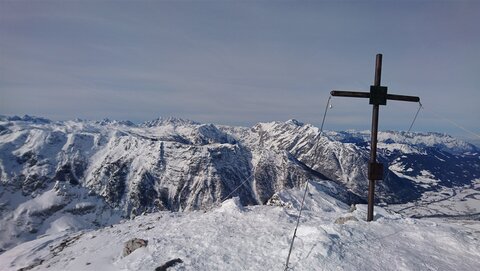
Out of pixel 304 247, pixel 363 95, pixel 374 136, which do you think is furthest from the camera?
pixel 374 136

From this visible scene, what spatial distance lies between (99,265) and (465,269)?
19062mm

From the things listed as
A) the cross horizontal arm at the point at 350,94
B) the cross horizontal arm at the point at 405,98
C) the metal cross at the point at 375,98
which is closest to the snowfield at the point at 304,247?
the metal cross at the point at 375,98

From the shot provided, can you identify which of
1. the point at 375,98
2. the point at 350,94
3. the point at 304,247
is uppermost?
the point at 350,94

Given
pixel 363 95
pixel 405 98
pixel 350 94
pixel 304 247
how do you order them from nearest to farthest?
pixel 304 247 < pixel 350 94 < pixel 363 95 < pixel 405 98

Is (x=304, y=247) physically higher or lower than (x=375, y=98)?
lower

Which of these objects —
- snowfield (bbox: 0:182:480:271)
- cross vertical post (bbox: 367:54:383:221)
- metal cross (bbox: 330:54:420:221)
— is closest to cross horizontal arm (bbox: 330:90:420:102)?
metal cross (bbox: 330:54:420:221)

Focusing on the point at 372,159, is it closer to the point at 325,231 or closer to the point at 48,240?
the point at 325,231

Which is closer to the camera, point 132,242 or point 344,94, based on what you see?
point 344,94

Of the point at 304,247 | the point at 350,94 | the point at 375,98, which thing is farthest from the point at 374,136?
the point at 304,247

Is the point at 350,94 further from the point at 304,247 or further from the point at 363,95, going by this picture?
the point at 304,247

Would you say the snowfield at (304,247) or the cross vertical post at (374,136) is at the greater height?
the cross vertical post at (374,136)

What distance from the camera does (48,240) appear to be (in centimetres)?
4747

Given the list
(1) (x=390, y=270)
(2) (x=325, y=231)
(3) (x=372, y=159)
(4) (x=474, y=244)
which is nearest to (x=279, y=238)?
(2) (x=325, y=231)

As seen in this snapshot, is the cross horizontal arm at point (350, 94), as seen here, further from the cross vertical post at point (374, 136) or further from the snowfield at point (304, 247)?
the snowfield at point (304, 247)
